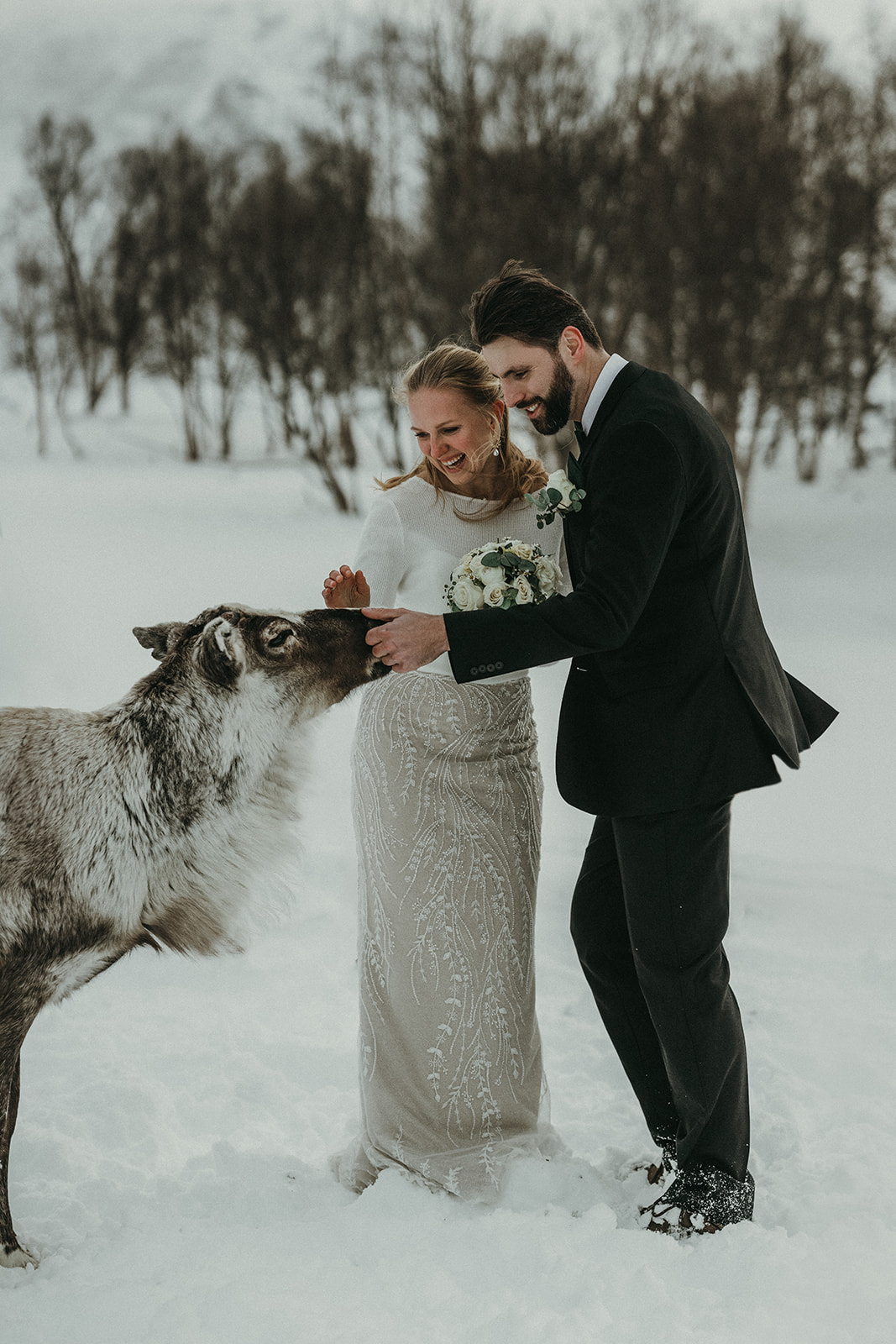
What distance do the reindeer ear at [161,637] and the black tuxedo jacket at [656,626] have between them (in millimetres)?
733

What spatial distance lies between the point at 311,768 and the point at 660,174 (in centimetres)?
1659

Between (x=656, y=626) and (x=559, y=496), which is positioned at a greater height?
(x=559, y=496)

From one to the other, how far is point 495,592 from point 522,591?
0.08m

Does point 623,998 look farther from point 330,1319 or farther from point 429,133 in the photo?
point 429,133

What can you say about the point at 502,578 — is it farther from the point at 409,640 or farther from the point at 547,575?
the point at 409,640

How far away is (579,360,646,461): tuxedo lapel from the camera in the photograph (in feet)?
8.38

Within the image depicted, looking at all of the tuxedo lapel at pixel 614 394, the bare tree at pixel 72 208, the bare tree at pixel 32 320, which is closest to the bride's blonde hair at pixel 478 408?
the tuxedo lapel at pixel 614 394

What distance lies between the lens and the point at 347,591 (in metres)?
2.91

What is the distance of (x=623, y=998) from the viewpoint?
295 centimetres

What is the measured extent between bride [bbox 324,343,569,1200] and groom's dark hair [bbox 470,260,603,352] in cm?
38

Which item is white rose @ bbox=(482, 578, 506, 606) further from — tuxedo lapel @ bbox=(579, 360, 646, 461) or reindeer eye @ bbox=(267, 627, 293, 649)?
reindeer eye @ bbox=(267, 627, 293, 649)

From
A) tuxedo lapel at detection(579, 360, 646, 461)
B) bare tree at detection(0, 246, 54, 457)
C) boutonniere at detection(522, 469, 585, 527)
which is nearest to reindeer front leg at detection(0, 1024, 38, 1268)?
boutonniere at detection(522, 469, 585, 527)

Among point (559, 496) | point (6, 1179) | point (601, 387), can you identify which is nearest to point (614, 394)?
point (601, 387)

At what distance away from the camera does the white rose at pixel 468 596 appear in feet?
8.83
